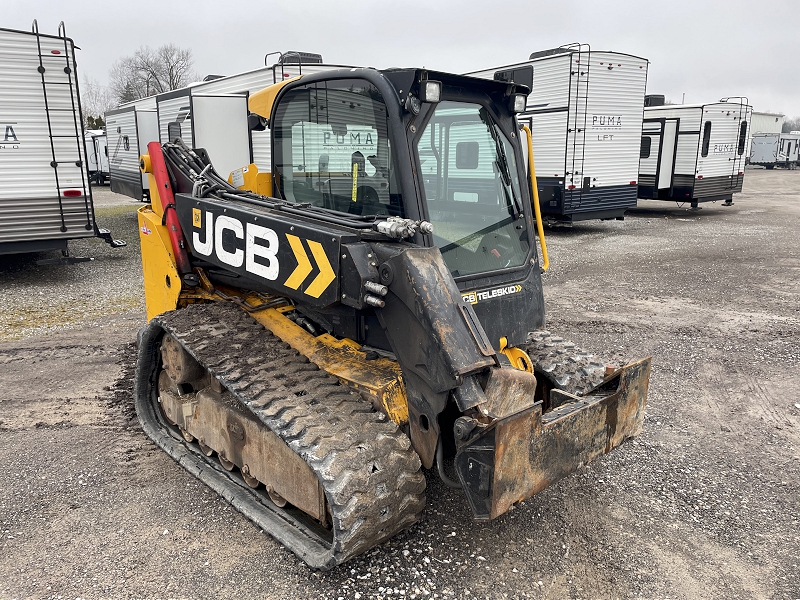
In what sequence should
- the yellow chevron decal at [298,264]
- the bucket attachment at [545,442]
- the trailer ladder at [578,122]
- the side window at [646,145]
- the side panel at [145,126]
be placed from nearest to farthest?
the bucket attachment at [545,442], the yellow chevron decal at [298,264], the trailer ladder at [578,122], the side panel at [145,126], the side window at [646,145]

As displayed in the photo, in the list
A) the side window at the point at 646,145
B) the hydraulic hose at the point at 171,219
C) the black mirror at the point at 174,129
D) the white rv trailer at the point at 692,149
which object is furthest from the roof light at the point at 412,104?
the side window at the point at 646,145

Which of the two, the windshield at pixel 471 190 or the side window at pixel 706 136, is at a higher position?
the side window at pixel 706 136

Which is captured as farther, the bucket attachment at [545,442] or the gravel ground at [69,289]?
the gravel ground at [69,289]

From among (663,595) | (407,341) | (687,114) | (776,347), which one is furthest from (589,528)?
(687,114)

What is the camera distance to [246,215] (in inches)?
144

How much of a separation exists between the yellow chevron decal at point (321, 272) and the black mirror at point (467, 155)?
1.01 m

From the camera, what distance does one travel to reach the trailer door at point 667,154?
1862 centimetres

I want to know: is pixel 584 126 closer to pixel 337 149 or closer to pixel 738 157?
pixel 738 157

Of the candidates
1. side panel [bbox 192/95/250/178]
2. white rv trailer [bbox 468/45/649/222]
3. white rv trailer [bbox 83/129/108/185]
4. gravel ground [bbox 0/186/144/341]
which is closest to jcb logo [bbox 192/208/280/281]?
gravel ground [bbox 0/186/144/341]

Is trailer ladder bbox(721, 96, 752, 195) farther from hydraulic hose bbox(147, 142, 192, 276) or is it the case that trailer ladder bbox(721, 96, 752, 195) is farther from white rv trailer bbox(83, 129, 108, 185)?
white rv trailer bbox(83, 129, 108, 185)

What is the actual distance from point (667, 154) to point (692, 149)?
73 cm

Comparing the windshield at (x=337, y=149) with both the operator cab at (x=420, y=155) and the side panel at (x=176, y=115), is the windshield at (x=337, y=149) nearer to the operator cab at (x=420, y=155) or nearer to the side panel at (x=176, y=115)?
the operator cab at (x=420, y=155)

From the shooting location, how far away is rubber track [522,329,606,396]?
3.90 m

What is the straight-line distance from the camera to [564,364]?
4023 mm
